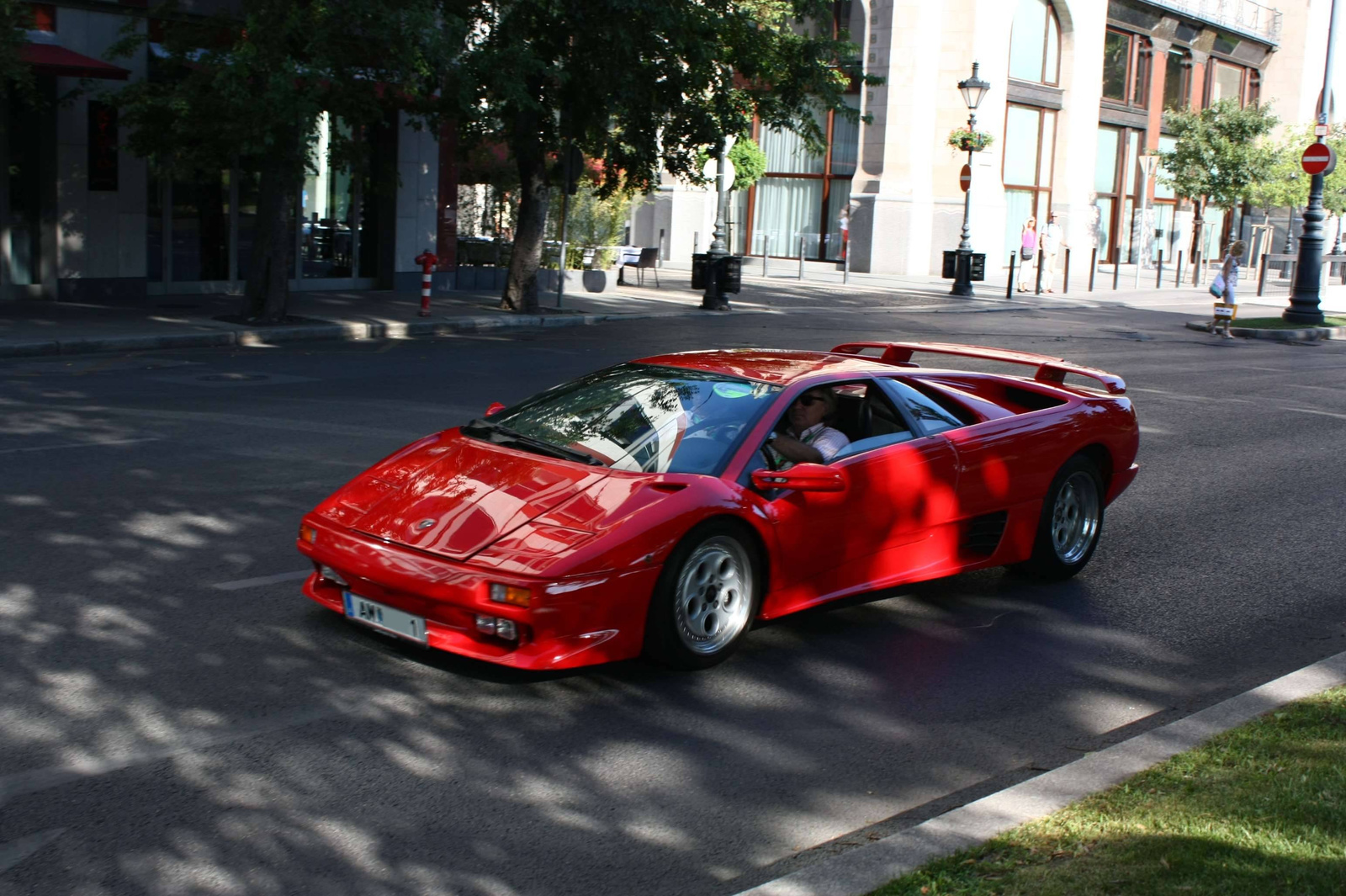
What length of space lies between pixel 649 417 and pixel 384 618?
1531 mm

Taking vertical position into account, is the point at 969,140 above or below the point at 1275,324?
above

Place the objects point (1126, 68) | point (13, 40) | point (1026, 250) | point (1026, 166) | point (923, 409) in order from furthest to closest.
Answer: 1. point (1126, 68)
2. point (1026, 166)
3. point (1026, 250)
4. point (13, 40)
5. point (923, 409)

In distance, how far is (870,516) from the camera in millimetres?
6266

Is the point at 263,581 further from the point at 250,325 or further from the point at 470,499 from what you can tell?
the point at 250,325

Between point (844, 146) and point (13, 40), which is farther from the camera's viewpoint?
point (844, 146)

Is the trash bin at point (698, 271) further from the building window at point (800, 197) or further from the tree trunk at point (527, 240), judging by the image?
the building window at point (800, 197)

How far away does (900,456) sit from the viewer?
6.49 meters

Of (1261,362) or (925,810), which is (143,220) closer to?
(1261,362)

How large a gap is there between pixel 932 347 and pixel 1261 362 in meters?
14.0

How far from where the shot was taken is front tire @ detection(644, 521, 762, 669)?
17.7 feet

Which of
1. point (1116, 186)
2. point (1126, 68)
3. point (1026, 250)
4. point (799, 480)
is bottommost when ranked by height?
point (799, 480)

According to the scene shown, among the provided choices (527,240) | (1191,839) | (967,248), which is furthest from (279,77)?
(967,248)

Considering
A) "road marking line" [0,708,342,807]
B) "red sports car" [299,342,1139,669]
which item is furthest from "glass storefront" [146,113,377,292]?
"road marking line" [0,708,342,807]

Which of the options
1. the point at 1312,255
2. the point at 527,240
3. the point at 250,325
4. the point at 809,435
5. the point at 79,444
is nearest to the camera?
the point at 809,435
